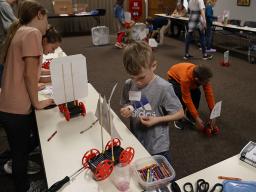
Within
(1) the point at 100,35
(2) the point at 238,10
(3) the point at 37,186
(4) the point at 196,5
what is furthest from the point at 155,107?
(2) the point at 238,10

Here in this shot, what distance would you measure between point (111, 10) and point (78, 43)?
8.74ft

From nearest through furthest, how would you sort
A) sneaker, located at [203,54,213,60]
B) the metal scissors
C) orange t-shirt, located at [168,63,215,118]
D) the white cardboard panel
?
the metal scissors, the white cardboard panel, orange t-shirt, located at [168,63,215,118], sneaker, located at [203,54,213,60]

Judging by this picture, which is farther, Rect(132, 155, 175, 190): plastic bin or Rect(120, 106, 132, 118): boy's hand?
Rect(120, 106, 132, 118): boy's hand

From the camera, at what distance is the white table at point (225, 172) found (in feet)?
3.52

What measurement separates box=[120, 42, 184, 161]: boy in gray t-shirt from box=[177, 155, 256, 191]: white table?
1.05 ft

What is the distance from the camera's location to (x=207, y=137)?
259 cm

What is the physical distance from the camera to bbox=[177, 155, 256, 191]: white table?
107 centimetres

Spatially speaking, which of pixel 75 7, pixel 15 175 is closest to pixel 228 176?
pixel 15 175

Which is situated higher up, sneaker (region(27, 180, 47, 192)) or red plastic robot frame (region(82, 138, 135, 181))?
red plastic robot frame (region(82, 138, 135, 181))

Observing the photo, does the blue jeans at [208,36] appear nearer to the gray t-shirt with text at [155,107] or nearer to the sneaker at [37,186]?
the gray t-shirt with text at [155,107]

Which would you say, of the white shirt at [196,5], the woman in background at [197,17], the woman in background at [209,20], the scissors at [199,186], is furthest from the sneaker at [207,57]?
the scissors at [199,186]

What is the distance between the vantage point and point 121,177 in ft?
3.41

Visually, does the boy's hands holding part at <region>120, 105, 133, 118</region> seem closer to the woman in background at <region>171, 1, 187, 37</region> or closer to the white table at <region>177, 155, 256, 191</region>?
the white table at <region>177, 155, 256, 191</region>

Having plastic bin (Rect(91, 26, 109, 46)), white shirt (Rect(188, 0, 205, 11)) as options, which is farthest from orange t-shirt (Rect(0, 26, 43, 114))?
plastic bin (Rect(91, 26, 109, 46))
